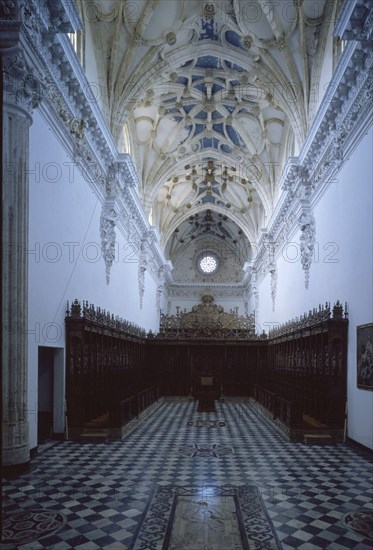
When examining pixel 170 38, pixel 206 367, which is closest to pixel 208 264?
pixel 206 367

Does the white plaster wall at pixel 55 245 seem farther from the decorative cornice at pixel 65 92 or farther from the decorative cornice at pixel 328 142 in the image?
the decorative cornice at pixel 328 142

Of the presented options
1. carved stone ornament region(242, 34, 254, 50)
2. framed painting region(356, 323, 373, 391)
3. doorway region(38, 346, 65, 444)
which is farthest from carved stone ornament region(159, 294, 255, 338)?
framed painting region(356, 323, 373, 391)

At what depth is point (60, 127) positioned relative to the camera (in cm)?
1120

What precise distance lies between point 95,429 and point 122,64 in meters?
11.0

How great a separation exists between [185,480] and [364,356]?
4.56 m

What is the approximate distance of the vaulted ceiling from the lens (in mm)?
15273

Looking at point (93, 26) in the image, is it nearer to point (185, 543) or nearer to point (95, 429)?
point (95, 429)

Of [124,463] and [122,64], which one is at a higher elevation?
[122,64]

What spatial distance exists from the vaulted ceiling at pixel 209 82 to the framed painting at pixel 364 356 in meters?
8.36

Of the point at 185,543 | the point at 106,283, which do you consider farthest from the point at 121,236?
the point at 185,543

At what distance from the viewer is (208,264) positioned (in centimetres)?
4106

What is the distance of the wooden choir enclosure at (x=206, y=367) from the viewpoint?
11.5m

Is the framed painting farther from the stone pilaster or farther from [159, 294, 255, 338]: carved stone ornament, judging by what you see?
[159, 294, 255, 338]: carved stone ornament

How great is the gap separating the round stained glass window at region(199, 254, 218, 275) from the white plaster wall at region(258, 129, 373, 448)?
2462cm
